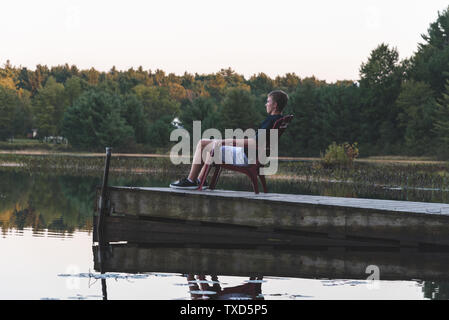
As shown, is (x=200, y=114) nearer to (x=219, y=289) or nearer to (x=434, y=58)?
(x=434, y=58)

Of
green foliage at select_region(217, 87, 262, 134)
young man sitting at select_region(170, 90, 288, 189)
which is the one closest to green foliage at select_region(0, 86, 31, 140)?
green foliage at select_region(217, 87, 262, 134)

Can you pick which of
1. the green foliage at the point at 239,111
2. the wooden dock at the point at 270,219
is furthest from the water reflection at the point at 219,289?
the green foliage at the point at 239,111

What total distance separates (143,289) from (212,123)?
69.5m

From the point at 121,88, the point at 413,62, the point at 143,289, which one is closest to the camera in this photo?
the point at 143,289

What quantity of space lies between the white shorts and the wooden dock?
58 cm

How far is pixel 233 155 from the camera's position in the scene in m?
13.0

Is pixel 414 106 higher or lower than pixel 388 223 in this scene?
higher

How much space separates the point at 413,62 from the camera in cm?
7675

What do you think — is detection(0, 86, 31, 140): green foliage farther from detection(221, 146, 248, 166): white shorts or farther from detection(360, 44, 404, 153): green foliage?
detection(221, 146, 248, 166): white shorts

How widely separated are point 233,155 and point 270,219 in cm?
125

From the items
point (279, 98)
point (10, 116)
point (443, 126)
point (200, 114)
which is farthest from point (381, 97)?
point (279, 98)

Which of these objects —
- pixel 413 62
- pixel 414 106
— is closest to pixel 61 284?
pixel 414 106

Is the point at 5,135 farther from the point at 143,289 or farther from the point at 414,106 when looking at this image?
the point at 143,289

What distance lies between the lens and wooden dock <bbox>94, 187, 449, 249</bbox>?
12047mm
